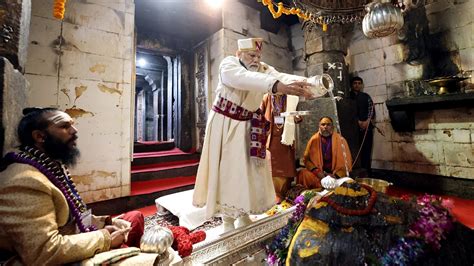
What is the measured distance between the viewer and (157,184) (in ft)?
13.0

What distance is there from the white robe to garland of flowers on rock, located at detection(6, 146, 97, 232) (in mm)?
911

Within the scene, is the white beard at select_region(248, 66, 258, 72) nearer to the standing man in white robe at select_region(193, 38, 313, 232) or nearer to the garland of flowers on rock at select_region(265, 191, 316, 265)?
the standing man in white robe at select_region(193, 38, 313, 232)

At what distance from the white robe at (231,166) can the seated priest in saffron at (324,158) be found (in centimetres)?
207

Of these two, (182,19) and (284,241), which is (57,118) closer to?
(284,241)

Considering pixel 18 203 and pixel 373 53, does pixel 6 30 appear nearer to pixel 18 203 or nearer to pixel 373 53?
pixel 18 203

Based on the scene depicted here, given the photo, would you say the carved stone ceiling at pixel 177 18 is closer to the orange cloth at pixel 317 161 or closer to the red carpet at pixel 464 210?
the orange cloth at pixel 317 161

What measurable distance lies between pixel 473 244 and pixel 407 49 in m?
4.78

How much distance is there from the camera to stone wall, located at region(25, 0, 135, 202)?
2.92 meters

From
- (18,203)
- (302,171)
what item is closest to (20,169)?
(18,203)

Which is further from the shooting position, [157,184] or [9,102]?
[157,184]

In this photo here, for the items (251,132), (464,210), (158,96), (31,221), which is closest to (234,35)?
(251,132)

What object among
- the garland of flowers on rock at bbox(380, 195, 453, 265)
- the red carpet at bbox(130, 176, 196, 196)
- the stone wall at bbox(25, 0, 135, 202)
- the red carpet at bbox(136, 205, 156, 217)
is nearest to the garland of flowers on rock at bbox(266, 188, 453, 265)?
the garland of flowers on rock at bbox(380, 195, 453, 265)

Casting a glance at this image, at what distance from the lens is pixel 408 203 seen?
3.95ft

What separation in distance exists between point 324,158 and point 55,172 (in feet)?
12.6
